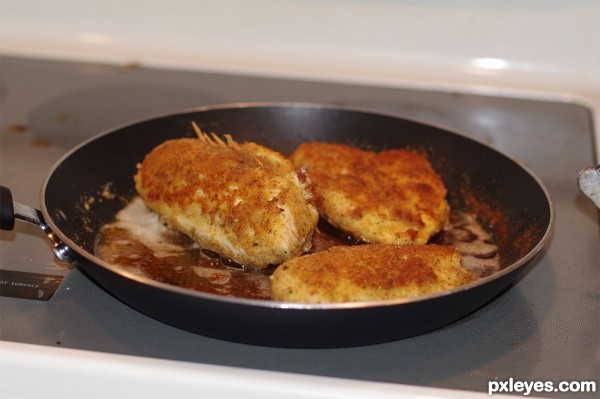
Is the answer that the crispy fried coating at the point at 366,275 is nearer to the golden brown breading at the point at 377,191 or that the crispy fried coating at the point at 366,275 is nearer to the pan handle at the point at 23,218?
the golden brown breading at the point at 377,191

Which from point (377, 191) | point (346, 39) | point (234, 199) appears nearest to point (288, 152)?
point (377, 191)

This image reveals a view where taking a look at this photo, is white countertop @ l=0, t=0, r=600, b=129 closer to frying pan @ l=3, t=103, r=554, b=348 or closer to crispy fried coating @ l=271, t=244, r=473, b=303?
frying pan @ l=3, t=103, r=554, b=348

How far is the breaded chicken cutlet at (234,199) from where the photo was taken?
1.14 m

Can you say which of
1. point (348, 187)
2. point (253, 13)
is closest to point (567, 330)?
point (348, 187)

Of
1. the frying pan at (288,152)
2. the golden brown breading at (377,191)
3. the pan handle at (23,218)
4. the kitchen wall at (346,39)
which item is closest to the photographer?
the frying pan at (288,152)

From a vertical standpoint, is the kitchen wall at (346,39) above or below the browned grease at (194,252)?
above

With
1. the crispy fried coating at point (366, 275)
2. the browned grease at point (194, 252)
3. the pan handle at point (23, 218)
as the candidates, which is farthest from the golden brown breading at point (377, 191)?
the pan handle at point (23, 218)

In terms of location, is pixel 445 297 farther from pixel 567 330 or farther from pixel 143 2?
pixel 143 2

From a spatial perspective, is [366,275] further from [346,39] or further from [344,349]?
[346,39]

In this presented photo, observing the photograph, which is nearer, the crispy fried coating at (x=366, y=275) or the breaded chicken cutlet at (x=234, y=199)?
the crispy fried coating at (x=366, y=275)

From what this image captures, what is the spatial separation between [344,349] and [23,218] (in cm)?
50

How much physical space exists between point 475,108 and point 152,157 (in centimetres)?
82

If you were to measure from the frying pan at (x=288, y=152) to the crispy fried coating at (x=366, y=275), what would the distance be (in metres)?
0.05

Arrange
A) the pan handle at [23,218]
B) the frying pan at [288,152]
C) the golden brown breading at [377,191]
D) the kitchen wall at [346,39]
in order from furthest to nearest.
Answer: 1. the kitchen wall at [346,39]
2. the golden brown breading at [377,191]
3. the pan handle at [23,218]
4. the frying pan at [288,152]
